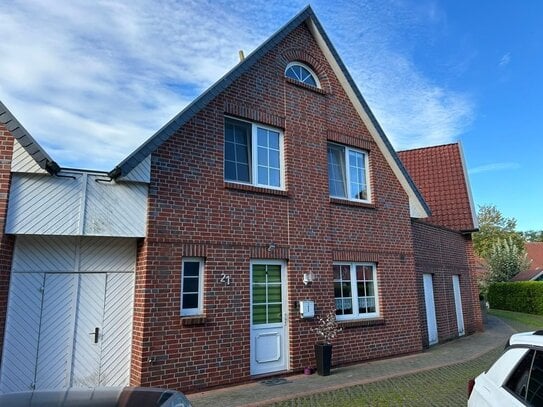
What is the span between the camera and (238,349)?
7961mm

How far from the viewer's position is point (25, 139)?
6598mm

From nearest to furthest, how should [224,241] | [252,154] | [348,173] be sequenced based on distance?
[224,241] < [252,154] < [348,173]

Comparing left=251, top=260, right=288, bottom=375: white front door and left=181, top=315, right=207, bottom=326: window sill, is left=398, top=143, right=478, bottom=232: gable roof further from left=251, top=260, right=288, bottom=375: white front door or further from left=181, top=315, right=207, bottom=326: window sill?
left=181, top=315, right=207, bottom=326: window sill

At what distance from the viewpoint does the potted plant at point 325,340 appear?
8727 millimetres

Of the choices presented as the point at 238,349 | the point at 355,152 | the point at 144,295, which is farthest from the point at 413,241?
the point at 144,295

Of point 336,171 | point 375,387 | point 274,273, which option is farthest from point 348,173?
point 375,387

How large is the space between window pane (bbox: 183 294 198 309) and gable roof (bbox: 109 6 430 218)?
102 inches

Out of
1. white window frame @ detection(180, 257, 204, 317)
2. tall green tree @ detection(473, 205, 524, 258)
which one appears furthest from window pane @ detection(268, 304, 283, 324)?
tall green tree @ detection(473, 205, 524, 258)

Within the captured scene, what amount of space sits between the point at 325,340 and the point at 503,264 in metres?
27.0

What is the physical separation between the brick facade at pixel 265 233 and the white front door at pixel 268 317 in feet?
0.76

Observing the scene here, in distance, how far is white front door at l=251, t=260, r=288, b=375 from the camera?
841 cm

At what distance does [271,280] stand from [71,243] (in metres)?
4.12

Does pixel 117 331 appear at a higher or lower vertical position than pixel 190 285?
lower

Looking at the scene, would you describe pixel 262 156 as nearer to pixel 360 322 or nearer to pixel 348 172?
pixel 348 172
